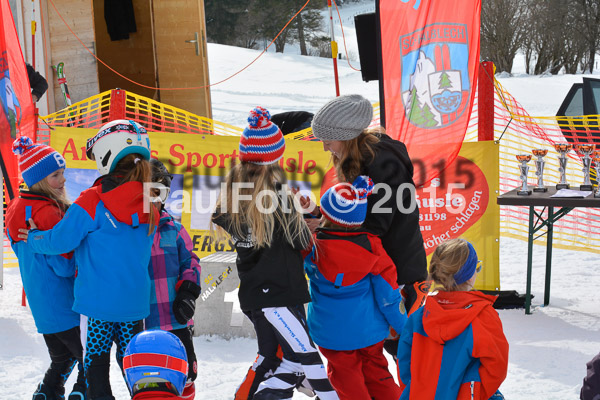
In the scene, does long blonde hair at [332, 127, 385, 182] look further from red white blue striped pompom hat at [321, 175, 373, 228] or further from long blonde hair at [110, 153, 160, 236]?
long blonde hair at [110, 153, 160, 236]

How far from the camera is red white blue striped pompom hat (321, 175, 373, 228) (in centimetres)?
307

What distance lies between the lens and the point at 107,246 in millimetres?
3113

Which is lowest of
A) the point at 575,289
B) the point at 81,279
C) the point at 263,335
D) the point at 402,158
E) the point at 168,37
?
the point at 575,289

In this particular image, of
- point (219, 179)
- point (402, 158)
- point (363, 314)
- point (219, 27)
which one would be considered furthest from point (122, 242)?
point (219, 27)

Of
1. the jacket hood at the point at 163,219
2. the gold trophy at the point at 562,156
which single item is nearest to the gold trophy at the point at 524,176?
the gold trophy at the point at 562,156

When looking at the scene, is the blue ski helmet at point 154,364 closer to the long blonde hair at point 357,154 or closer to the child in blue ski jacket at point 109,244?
the child in blue ski jacket at point 109,244

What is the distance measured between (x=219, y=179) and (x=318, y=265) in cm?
280

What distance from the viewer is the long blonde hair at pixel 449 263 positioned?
2.64 m

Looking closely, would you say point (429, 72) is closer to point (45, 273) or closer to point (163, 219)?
point (163, 219)

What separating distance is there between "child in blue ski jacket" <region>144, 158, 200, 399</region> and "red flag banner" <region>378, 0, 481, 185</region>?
1988mm

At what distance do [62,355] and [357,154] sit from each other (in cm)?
181

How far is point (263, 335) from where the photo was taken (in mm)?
3197

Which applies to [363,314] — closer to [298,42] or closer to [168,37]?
[168,37]

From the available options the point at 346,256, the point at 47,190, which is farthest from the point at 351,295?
the point at 47,190
